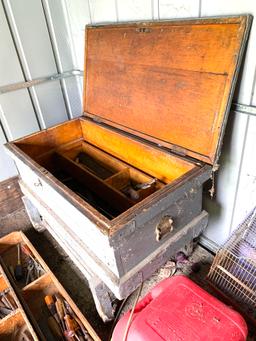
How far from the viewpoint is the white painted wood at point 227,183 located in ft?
3.80

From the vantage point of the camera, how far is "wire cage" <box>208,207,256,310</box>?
47.9 inches

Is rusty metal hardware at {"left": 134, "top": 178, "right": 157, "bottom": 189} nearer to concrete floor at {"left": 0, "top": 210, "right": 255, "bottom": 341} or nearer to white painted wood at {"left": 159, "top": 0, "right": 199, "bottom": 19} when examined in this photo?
concrete floor at {"left": 0, "top": 210, "right": 255, "bottom": 341}

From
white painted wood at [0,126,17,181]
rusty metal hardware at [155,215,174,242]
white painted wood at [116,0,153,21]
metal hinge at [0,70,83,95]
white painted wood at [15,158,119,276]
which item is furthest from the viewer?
white painted wood at [0,126,17,181]

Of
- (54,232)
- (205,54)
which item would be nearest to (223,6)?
(205,54)

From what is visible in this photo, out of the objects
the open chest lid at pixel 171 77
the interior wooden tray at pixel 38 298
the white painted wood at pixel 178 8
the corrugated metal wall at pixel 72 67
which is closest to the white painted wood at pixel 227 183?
the corrugated metal wall at pixel 72 67

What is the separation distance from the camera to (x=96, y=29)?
5.07ft

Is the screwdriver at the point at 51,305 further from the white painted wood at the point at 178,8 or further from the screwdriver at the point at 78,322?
the white painted wood at the point at 178,8

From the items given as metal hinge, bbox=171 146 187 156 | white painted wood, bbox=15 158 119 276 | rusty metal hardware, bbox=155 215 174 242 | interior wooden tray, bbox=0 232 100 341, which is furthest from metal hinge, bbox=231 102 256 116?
interior wooden tray, bbox=0 232 100 341

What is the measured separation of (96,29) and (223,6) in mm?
801

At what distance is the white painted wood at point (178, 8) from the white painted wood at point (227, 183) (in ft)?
1.53

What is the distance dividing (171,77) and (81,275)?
1.21 metres

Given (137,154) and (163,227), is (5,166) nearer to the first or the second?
(137,154)

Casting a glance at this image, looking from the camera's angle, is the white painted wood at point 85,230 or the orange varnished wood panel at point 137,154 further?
the orange varnished wood panel at point 137,154

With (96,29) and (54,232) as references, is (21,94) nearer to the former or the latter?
(96,29)
